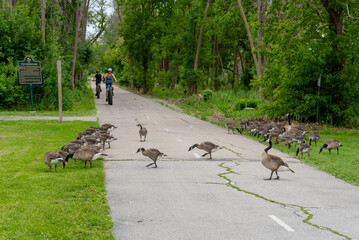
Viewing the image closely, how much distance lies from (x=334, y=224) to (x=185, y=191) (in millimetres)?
3457

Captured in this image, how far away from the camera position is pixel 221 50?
65250 millimetres

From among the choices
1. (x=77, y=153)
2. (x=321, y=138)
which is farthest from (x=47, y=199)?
(x=321, y=138)

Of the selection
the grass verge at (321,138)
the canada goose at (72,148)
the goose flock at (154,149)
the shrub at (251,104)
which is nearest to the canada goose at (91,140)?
the goose flock at (154,149)

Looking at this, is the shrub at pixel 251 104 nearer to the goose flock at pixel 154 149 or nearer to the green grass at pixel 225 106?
the green grass at pixel 225 106

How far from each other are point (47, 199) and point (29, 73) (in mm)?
21135

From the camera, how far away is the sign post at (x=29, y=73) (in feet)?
90.6

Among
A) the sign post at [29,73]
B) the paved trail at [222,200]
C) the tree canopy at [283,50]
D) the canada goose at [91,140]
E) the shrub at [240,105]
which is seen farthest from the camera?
the shrub at [240,105]

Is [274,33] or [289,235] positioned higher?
[274,33]

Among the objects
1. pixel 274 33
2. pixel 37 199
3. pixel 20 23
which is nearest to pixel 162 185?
pixel 37 199

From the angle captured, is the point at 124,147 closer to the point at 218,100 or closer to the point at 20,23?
the point at 20,23

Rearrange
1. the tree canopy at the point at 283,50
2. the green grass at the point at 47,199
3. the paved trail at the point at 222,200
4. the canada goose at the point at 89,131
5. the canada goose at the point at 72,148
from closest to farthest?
the green grass at the point at 47,199 → the paved trail at the point at 222,200 → the canada goose at the point at 72,148 → the canada goose at the point at 89,131 → the tree canopy at the point at 283,50

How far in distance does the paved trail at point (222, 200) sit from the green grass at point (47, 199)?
1.20 ft

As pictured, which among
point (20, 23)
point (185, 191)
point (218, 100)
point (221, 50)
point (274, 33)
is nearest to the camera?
point (185, 191)

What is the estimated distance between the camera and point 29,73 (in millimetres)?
27719
